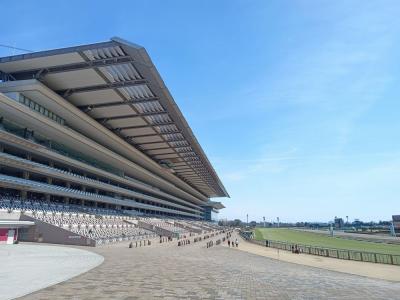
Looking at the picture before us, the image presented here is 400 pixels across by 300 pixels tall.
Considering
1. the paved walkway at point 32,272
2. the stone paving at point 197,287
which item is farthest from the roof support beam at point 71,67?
the stone paving at point 197,287

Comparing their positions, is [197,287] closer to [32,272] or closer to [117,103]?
[32,272]

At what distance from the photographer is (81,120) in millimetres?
40719

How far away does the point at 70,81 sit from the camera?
32938 millimetres

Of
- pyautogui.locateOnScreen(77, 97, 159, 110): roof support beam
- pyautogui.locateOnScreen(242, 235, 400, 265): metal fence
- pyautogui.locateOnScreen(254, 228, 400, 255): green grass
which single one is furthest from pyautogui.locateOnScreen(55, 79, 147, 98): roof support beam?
pyautogui.locateOnScreen(254, 228, 400, 255): green grass

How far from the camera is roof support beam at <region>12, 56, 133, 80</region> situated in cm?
2947

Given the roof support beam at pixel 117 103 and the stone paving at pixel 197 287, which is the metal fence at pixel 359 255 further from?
the roof support beam at pixel 117 103

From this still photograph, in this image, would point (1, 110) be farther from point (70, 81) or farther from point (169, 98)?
point (169, 98)

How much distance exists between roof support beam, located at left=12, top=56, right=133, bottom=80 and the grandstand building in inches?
3.3

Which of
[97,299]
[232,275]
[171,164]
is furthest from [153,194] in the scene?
[97,299]

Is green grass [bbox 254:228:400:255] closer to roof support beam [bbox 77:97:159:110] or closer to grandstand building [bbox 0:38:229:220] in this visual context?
grandstand building [bbox 0:38:229:220]

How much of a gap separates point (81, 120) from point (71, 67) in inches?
441

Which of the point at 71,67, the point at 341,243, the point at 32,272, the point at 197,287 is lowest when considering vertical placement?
the point at 197,287

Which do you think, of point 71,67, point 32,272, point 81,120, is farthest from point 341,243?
point 32,272

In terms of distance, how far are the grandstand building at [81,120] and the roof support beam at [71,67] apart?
83 mm
